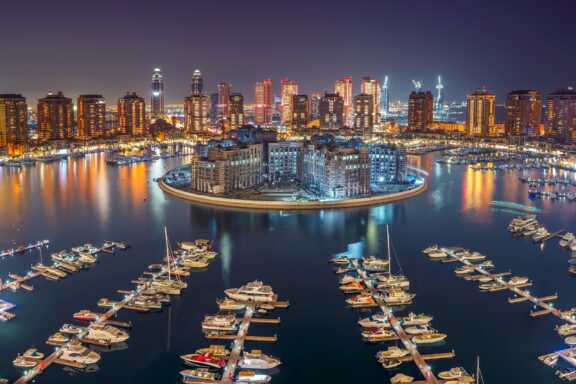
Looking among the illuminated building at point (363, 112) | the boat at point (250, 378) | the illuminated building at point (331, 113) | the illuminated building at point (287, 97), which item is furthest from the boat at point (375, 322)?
the illuminated building at point (287, 97)

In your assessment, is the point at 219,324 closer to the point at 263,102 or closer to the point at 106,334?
the point at 106,334

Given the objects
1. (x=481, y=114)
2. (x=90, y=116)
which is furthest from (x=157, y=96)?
(x=481, y=114)

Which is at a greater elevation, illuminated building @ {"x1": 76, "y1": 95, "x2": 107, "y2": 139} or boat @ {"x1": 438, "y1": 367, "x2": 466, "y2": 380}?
illuminated building @ {"x1": 76, "y1": 95, "x2": 107, "y2": 139}

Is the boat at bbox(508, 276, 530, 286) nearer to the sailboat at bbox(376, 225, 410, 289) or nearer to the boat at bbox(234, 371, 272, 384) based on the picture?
the sailboat at bbox(376, 225, 410, 289)

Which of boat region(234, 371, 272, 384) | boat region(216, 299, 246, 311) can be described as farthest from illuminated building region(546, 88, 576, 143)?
boat region(234, 371, 272, 384)

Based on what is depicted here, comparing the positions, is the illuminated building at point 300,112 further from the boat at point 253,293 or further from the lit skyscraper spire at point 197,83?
A: the boat at point 253,293

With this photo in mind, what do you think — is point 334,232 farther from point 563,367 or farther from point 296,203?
point 563,367

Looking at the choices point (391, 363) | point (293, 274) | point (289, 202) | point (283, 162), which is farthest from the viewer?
point (283, 162)
